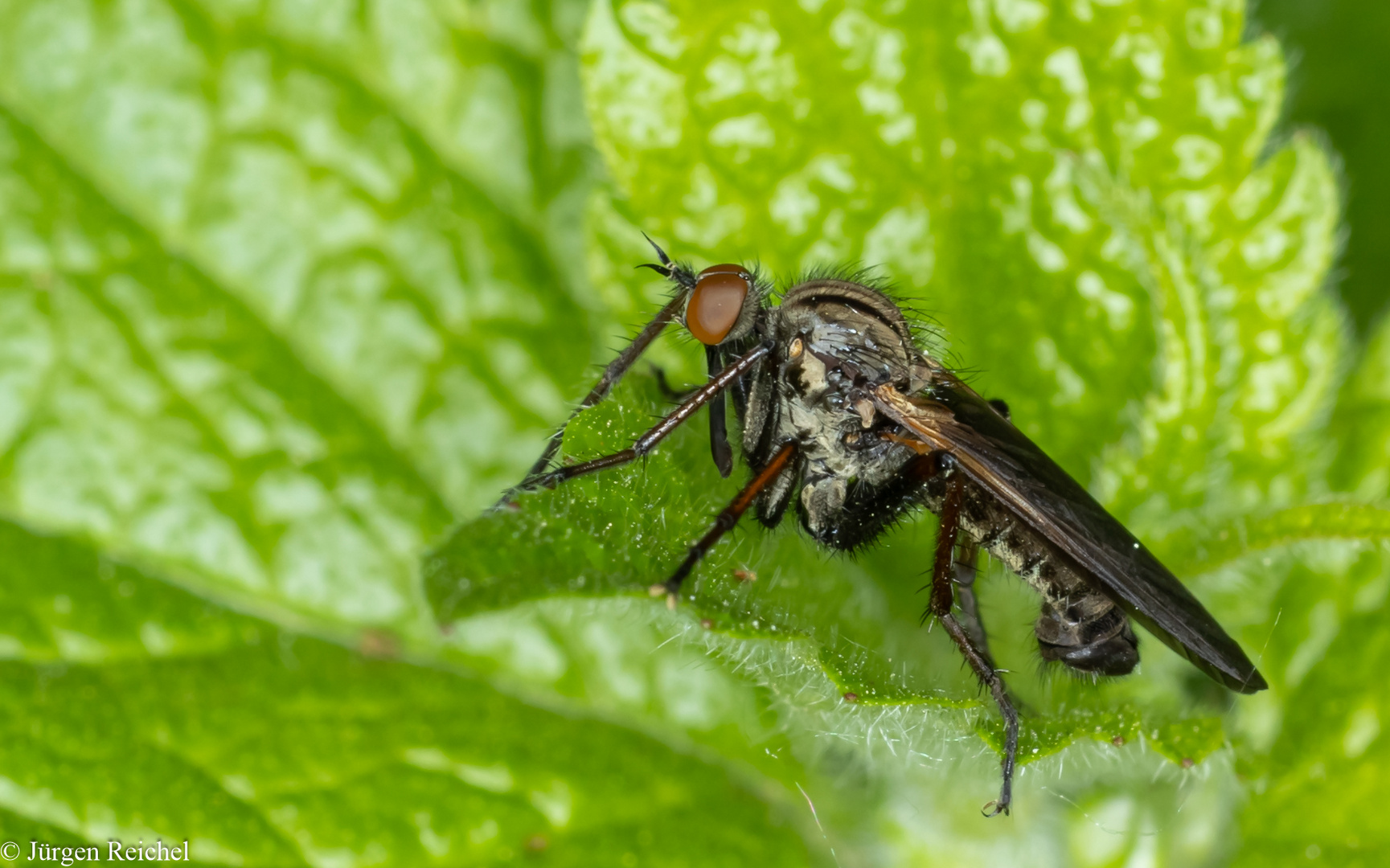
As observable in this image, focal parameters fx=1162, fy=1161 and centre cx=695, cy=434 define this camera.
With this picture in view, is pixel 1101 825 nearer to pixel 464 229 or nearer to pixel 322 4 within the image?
pixel 464 229

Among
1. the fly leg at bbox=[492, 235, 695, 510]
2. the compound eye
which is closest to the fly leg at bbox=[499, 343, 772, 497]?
the compound eye

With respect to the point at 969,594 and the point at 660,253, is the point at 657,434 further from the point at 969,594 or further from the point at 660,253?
the point at 969,594

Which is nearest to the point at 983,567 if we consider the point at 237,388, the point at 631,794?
the point at 631,794

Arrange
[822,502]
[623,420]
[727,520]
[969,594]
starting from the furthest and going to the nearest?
[822,502]
[969,594]
[727,520]
[623,420]

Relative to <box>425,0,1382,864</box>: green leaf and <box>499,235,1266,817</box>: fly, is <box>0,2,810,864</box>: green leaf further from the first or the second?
<box>499,235,1266,817</box>: fly

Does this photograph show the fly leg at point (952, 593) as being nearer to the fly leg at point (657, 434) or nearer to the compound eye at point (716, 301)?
the fly leg at point (657, 434)

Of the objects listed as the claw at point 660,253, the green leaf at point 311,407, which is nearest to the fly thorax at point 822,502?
the green leaf at point 311,407

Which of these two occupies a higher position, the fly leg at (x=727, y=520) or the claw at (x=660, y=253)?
the claw at (x=660, y=253)

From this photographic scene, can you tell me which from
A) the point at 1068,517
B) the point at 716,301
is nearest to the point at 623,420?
the point at 716,301
